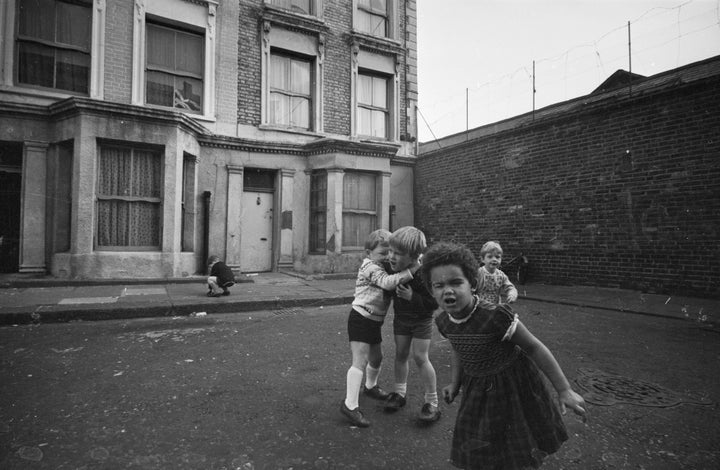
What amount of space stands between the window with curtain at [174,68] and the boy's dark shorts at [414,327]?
9.95 meters

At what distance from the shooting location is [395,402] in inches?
118

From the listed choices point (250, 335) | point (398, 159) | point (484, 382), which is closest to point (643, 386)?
point (484, 382)

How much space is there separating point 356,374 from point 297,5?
12540mm

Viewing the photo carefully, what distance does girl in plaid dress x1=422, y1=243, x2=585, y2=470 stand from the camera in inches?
64.7

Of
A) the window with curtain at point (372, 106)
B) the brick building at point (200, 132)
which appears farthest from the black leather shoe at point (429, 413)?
the window with curtain at point (372, 106)

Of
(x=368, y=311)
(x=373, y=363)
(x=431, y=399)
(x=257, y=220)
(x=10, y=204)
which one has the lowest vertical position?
(x=431, y=399)

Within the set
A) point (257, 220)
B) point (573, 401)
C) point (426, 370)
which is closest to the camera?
point (573, 401)

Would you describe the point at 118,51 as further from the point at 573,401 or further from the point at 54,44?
the point at 573,401

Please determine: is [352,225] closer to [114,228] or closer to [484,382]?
[114,228]

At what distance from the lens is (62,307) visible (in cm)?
584

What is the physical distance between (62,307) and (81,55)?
7001 mm

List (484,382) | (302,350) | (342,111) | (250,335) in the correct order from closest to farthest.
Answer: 1. (484,382)
2. (302,350)
3. (250,335)
4. (342,111)

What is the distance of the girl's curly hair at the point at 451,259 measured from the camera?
1.80 meters

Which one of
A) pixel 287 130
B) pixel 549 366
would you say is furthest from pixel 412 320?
pixel 287 130
